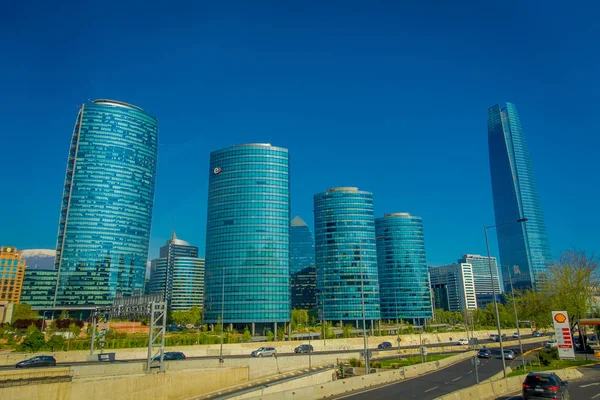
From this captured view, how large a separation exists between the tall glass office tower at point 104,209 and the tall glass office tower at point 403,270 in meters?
114

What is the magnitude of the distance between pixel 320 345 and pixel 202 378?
41.5 meters

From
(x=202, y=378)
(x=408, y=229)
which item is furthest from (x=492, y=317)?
(x=202, y=378)

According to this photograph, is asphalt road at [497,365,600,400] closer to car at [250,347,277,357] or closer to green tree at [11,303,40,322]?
car at [250,347,277,357]

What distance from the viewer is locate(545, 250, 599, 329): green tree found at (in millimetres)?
55438

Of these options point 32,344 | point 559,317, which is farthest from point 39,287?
point 559,317

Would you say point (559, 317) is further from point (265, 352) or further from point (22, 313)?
point (22, 313)

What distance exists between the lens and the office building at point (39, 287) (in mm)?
174750

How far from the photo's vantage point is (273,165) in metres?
143

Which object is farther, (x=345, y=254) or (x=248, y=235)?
(x=345, y=254)

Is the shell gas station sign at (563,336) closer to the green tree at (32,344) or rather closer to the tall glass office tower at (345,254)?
the green tree at (32,344)

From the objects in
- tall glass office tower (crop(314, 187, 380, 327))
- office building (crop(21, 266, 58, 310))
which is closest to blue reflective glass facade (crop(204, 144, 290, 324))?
tall glass office tower (crop(314, 187, 380, 327))

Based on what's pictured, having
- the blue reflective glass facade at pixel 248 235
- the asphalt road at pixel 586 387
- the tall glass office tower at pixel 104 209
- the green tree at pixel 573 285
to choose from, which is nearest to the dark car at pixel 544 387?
the asphalt road at pixel 586 387

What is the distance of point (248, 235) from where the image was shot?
135500 millimetres

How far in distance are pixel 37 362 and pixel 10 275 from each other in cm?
15935
